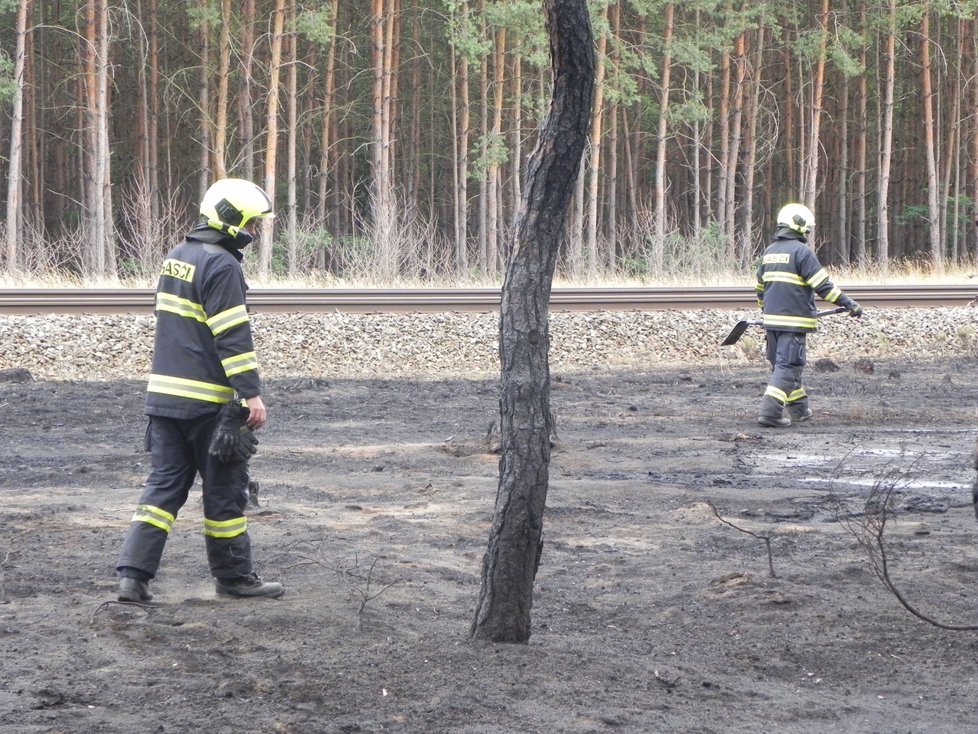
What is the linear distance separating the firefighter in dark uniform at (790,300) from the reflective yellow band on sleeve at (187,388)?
22.1 ft

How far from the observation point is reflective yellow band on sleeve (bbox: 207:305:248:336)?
5.10 m

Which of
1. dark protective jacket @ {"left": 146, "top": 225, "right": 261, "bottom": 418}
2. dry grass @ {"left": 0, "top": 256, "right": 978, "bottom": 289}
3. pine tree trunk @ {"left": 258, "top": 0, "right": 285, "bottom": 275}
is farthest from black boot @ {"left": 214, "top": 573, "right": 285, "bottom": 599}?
pine tree trunk @ {"left": 258, "top": 0, "right": 285, "bottom": 275}

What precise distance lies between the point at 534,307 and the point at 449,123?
37.9 meters

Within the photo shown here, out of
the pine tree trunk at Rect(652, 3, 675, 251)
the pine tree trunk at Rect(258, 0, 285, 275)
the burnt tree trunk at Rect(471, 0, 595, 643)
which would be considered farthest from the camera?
the pine tree trunk at Rect(652, 3, 675, 251)

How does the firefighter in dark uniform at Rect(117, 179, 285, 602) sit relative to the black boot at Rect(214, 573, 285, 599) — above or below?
above

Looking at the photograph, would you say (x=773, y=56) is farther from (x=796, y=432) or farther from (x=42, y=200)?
(x=796, y=432)

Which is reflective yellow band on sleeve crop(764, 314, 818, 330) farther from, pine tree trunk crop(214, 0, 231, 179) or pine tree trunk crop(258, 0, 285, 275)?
pine tree trunk crop(214, 0, 231, 179)

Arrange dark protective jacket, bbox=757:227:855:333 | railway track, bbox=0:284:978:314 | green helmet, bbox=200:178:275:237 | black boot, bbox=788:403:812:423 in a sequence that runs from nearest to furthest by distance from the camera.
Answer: green helmet, bbox=200:178:275:237 < dark protective jacket, bbox=757:227:855:333 < black boot, bbox=788:403:812:423 < railway track, bbox=0:284:978:314

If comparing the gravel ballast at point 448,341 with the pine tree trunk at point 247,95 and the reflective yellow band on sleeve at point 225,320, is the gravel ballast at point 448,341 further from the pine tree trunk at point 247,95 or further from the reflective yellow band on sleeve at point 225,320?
the pine tree trunk at point 247,95

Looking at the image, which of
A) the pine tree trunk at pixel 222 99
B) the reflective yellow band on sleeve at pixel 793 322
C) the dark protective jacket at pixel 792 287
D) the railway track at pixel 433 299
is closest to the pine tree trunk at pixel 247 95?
the pine tree trunk at pixel 222 99

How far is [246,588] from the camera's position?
17.6 ft

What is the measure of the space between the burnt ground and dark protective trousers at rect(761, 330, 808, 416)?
0.95 ft

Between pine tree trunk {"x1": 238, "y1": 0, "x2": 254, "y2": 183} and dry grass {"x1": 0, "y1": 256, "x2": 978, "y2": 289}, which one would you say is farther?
pine tree trunk {"x1": 238, "y1": 0, "x2": 254, "y2": 183}

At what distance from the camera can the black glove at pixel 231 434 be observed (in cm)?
510
